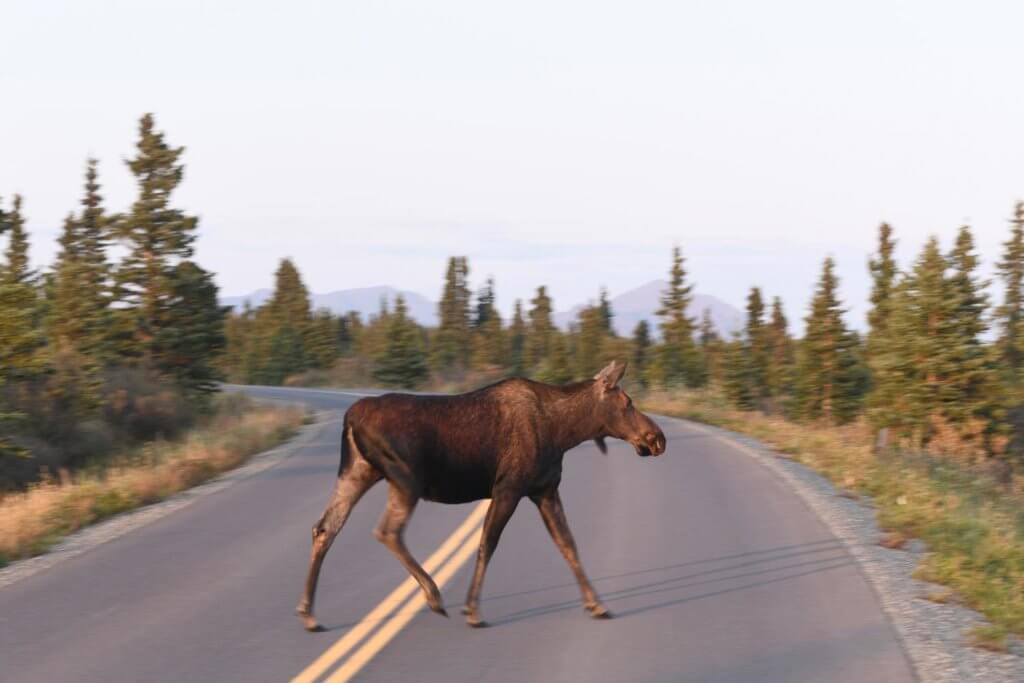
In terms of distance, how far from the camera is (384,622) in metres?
7.70

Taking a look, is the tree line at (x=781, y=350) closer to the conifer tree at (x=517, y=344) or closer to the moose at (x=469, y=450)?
the conifer tree at (x=517, y=344)

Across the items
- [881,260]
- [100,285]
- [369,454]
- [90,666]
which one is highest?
[881,260]

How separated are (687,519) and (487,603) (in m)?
4.65

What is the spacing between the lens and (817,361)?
51.3 meters

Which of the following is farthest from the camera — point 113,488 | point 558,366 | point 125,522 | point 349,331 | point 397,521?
point 349,331

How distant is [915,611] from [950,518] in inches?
157

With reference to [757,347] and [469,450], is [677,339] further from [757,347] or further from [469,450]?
[469,450]

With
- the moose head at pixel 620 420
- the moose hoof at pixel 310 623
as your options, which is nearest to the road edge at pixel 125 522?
the moose hoof at pixel 310 623

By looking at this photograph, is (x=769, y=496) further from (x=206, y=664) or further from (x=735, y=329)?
(x=735, y=329)

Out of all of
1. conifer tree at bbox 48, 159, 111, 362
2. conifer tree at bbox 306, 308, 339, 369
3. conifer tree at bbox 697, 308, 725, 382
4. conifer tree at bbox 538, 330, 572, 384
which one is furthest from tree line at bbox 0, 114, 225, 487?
conifer tree at bbox 306, 308, 339, 369

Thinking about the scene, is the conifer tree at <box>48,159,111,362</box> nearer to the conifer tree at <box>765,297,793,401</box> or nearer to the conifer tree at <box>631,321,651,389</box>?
the conifer tree at <box>765,297,793,401</box>

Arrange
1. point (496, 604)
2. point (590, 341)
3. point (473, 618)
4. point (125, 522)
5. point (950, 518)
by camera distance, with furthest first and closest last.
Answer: point (590, 341) < point (125, 522) < point (950, 518) < point (496, 604) < point (473, 618)

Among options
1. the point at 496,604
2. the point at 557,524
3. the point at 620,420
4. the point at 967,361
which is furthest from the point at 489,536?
the point at 967,361

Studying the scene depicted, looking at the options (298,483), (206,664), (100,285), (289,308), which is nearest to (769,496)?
(298,483)
